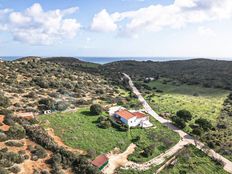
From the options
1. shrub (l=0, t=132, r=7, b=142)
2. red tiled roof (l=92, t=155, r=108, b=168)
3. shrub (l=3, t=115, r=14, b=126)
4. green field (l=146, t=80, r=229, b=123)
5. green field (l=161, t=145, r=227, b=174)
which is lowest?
green field (l=161, t=145, r=227, b=174)

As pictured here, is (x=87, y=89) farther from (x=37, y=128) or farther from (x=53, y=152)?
(x=53, y=152)

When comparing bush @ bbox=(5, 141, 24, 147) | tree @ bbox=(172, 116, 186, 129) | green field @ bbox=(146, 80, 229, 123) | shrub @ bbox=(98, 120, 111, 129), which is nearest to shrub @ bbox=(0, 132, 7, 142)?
bush @ bbox=(5, 141, 24, 147)

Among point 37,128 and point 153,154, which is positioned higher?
point 37,128

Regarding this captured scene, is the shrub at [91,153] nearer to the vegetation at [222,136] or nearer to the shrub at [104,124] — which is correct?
the shrub at [104,124]

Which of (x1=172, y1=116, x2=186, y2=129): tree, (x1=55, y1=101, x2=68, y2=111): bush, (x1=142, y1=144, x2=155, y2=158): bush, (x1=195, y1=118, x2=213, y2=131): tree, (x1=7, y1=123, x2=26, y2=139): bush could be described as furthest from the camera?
(x1=55, y1=101, x2=68, y2=111): bush

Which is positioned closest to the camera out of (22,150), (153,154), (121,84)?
(22,150)

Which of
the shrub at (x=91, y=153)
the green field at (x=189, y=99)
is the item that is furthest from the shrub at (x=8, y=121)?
the green field at (x=189, y=99)

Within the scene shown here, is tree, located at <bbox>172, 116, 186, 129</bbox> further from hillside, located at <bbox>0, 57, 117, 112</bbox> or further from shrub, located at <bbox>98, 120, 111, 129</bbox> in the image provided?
hillside, located at <bbox>0, 57, 117, 112</bbox>

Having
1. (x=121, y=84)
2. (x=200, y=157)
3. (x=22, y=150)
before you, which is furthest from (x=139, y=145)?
(x=121, y=84)
